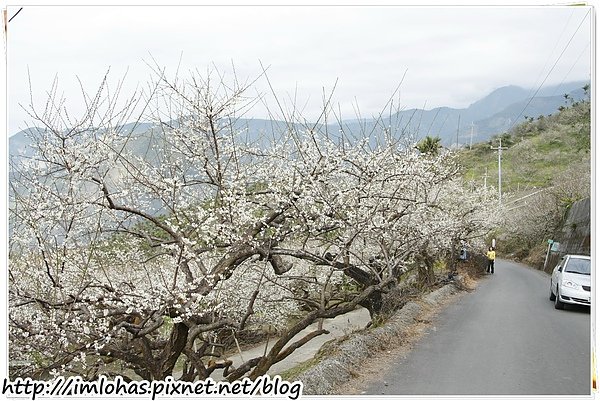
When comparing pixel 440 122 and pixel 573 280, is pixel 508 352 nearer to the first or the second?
pixel 573 280

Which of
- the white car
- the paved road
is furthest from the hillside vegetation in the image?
the paved road

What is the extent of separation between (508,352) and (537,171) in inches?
117

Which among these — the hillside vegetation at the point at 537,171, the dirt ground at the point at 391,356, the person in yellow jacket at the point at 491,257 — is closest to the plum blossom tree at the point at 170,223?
the dirt ground at the point at 391,356

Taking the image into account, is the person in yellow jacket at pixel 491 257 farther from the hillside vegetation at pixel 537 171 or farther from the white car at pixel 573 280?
the white car at pixel 573 280

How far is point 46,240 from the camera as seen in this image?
4.53m

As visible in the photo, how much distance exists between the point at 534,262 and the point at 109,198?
506 cm

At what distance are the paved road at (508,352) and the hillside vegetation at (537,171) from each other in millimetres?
666

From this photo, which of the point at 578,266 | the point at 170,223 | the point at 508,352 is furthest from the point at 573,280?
the point at 170,223

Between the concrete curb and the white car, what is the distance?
5.80ft

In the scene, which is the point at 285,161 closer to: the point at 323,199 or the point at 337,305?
the point at 323,199

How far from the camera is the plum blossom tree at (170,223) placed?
448cm

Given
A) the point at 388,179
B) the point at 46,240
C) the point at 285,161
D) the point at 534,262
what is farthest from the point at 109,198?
the point at 534,262

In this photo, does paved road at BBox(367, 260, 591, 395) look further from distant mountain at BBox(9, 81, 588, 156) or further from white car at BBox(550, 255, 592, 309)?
distant mountain at BBox(9, 81, 588, 156)

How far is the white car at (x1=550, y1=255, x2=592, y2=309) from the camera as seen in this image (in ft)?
13.8
